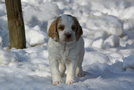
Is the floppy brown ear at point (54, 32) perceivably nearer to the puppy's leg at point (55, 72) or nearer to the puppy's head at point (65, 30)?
the puppy's head at point (65, 30)

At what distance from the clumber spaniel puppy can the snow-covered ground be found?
0.19 meters

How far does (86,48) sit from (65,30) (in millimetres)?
3337

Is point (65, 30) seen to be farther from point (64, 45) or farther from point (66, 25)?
point (64, 45)

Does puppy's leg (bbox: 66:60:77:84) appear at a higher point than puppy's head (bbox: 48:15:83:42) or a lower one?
lower

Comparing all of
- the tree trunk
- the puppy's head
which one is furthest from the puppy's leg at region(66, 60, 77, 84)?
the tree trunk

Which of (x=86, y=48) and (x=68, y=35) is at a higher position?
(x=68, y=35)

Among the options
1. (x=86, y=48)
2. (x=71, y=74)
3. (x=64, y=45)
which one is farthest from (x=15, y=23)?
(x=71, y=74)

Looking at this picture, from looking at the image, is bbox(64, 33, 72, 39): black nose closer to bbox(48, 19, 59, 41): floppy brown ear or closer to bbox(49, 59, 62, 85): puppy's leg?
bbox(48, 19, 59, 41): floppy brown ear

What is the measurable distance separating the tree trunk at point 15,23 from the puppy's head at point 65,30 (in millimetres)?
2880

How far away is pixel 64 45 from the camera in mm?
3963

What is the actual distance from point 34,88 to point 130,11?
7.65 metres

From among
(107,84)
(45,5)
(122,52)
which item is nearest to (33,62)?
(107,84)

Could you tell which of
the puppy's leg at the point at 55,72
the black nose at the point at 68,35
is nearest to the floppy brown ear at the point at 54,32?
the black nose at the point at 68,35

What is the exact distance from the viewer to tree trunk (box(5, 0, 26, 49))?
6.53 metres
